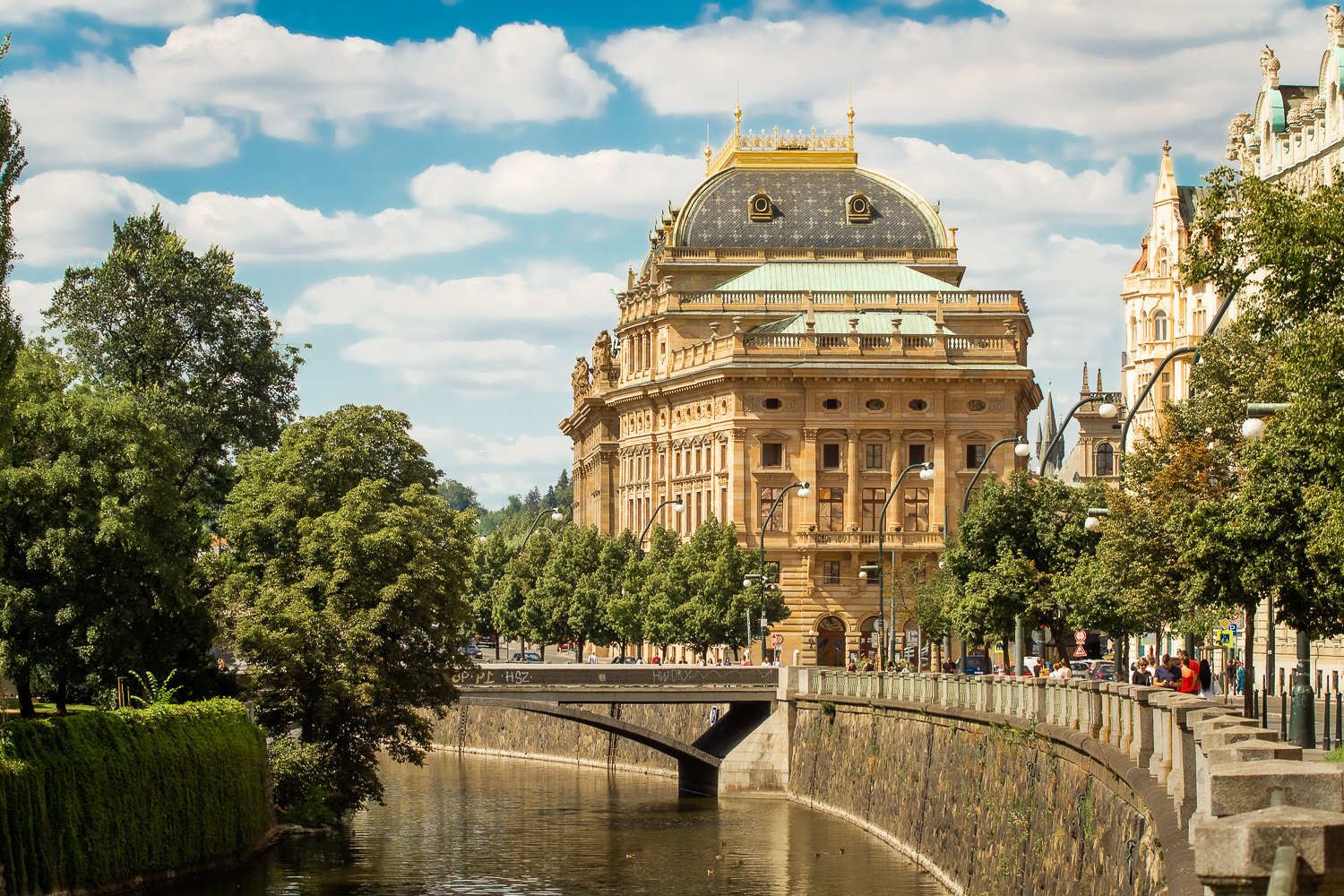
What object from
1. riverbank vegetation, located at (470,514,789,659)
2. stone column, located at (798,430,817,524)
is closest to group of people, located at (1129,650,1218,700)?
riverbank vegetation, located at (470,514,789,659)

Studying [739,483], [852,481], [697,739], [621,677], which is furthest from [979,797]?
[739,483]

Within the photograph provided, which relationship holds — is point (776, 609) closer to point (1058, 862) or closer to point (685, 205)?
point (685, 205)

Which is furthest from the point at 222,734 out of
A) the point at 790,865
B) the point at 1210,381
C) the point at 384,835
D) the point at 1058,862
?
the point at 1210,381

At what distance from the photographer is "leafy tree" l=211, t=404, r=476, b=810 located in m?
52.2

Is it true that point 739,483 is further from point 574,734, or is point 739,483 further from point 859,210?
point 574,734

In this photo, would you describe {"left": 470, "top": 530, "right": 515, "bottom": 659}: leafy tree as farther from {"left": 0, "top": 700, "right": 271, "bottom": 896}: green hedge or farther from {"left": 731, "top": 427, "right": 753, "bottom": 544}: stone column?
{"left": 0, "top": 700, "right": 271, "bottom": 896}: green hedge

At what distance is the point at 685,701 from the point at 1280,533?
122 ft

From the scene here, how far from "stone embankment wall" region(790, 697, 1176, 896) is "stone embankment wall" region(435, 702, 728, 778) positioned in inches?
506

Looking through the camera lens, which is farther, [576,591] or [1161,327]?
[1161,327]

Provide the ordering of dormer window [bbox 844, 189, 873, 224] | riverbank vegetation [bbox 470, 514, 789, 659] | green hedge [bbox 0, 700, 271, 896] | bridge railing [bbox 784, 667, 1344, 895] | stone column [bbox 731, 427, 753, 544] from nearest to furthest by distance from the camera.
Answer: bridge railing [bbox 784, 667, 1344, 895] < green hedge [bbox 0, 700, 271, 896] < riverbank vegetation [bbox 470, 514, 789, 659] < stone column [bbox 731, 427, 753, 544] < dormer window [bbox 844, 189, 873, 224]

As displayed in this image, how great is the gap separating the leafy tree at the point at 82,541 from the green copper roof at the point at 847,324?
63701mm

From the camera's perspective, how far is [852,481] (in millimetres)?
110125

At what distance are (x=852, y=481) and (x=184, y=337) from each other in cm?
4725

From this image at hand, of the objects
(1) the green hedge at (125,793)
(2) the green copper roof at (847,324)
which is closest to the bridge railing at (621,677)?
(1) the green hedge at (125,793)
